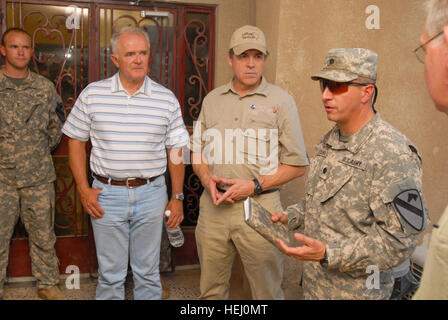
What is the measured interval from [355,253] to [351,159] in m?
0.39

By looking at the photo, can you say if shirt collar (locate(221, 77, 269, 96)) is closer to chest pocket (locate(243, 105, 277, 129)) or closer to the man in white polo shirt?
chest pocket (locate(243, 105, 277, 129))

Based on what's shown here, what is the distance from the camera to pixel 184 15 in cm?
367

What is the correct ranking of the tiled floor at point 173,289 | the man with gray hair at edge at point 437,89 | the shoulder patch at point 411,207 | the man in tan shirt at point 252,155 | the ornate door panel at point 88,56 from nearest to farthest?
1. the man with gray hair at edge at point 437,89
2. the shoulder patch at point 411,207
3. the man in tan shirt at point 252,155
4. the tiled floor at point 173,289
5. the ornate door panel at point 88,56

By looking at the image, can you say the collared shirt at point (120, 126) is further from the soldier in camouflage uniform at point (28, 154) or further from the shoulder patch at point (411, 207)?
the shoulder patch at point (411, 207)

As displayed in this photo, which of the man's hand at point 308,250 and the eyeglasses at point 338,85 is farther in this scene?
the eyeglasses at point 338,85

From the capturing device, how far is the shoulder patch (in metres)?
1.54

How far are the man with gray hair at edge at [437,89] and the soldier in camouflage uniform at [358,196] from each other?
64 centimetres

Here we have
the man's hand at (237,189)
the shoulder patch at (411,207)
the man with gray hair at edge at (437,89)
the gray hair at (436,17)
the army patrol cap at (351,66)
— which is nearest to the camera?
the man with gray hair at edge at (437,89)

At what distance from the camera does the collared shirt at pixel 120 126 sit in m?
2.70

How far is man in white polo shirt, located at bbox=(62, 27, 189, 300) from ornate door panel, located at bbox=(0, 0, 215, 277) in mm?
867

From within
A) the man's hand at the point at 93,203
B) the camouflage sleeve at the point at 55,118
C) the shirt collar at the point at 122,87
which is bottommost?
the man's hand at the point at 93,203

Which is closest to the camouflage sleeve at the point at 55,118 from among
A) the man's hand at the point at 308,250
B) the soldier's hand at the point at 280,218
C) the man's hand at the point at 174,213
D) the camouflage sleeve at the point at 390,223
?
the man's hand at the point at 174,213

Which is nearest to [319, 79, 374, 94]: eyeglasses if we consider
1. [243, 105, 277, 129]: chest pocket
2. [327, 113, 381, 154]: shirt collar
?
[327, 113, 381, 154]: shirt collar

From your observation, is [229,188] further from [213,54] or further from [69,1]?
[69,1]
